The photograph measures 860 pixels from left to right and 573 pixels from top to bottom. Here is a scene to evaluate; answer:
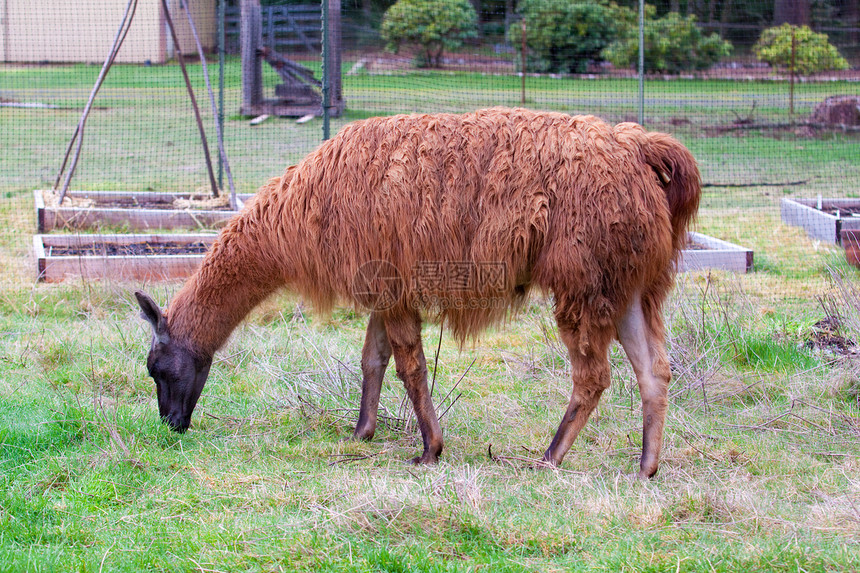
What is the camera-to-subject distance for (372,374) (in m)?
4.94

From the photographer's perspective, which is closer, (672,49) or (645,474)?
(645,474)

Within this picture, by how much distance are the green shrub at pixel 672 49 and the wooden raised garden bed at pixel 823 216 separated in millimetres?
8983

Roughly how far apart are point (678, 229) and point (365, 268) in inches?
67.7

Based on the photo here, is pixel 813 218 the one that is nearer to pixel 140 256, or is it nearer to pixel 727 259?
pixel 727 259

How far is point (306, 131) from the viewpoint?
15844 millimetres

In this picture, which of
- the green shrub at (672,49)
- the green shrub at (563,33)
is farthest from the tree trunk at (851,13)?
the green shrub at (563,33)

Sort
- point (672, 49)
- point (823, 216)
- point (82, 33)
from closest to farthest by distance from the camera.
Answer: point (823, 216), point (672, 49), point (82, 33)

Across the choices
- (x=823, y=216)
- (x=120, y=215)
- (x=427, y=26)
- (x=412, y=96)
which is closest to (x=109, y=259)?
(x=120, y=215)

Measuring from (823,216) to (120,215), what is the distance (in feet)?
27.8

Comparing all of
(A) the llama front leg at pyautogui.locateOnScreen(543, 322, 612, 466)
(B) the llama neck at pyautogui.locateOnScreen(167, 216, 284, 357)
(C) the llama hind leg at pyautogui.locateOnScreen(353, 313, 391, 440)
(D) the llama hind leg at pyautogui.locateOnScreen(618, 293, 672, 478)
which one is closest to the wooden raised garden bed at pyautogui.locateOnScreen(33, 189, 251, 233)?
(B) the llama neck at pyautogui.locateOnScreen(167, 216, 284, 357)

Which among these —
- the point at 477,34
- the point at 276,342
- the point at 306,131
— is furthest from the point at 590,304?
the point at 477,34

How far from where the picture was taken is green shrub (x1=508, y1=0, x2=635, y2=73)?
1889 cm

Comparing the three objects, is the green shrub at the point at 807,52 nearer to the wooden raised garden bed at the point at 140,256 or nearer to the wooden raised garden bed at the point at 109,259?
the wooden raised garden bed at the point at 140,256

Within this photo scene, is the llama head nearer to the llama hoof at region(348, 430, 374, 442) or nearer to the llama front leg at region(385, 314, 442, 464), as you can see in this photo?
the llama hoof at region(348, 430, 374, 442)
